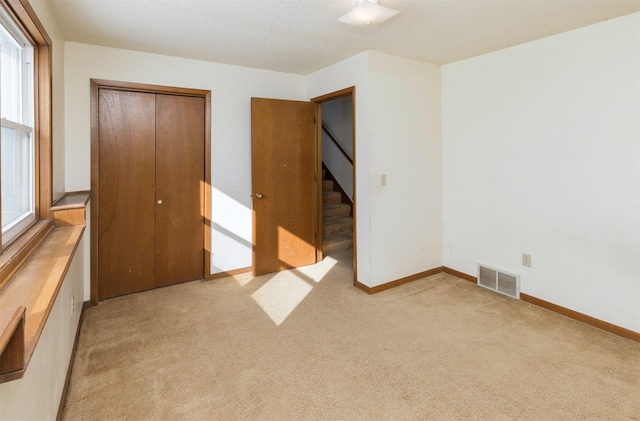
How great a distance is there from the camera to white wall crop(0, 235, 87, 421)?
1.08 metres

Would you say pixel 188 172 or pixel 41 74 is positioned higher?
pixel 41 74

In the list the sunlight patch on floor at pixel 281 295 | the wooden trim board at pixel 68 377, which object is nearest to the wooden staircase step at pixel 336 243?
the sunlight patch on floor at pixel 281 295

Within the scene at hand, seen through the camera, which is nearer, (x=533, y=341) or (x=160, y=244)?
(x=533, y=341)

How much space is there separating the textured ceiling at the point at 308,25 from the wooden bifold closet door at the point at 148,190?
1.83ft

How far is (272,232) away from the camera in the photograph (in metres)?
3.95

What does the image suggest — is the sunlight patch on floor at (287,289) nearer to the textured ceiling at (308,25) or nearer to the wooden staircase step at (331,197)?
the wooden staircase step at (331,197)

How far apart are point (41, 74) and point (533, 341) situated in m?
3.66

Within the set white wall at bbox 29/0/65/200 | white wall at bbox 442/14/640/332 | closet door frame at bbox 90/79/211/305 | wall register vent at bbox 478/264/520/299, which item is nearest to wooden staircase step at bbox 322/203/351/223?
white wall at bbox 442/14/640/332

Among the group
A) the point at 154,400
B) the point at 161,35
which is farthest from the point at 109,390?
the point at 161,35

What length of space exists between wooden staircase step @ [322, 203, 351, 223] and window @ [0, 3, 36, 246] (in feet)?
12.1

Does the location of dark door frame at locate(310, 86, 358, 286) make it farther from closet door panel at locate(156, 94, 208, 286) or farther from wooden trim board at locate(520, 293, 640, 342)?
wooden trim board at locate(520, 293, 640, 342)

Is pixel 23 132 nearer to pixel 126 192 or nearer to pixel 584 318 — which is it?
pixel 126 192

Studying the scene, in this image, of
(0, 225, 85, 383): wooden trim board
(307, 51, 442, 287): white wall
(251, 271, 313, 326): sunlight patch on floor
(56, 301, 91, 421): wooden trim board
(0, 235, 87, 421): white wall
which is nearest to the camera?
(0, 225, 85, 383): wooden trim board

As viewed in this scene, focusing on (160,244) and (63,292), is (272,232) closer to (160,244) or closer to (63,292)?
(160,244)
